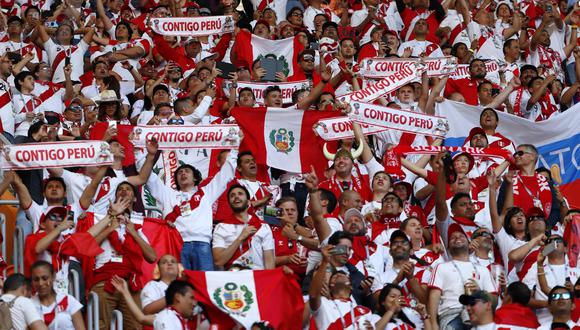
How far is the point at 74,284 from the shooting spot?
46.8 feet

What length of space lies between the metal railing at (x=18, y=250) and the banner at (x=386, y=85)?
3.62 m

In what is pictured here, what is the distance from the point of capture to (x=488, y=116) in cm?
1802

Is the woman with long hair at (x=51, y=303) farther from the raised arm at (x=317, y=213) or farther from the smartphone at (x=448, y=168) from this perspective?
the smartphone at (x=448, y=168)

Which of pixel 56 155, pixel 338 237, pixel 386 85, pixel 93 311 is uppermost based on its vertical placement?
pixel 386 85

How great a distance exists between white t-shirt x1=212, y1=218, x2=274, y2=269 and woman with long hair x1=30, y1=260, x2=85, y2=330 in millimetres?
1721

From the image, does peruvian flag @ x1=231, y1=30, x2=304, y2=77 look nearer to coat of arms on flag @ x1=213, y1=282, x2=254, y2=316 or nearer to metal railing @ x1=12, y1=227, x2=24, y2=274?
metal railing @ x1=12, y1=227, x2=24, y2=274

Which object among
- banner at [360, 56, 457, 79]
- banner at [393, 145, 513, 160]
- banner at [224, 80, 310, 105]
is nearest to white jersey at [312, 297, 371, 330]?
banner at [393, 145, 513, 160]

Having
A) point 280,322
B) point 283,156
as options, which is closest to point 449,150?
point 283,156

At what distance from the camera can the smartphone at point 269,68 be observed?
1964 cm

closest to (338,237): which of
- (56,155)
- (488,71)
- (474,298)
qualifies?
(474,298)

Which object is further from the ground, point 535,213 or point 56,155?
point 56,155

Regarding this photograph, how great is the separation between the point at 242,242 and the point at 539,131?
213 inches

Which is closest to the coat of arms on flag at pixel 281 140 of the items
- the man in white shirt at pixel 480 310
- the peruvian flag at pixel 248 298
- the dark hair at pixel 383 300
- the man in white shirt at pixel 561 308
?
the peruvian flag at pixel 248 298

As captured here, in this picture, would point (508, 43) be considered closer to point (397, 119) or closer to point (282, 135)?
point (282, 135)
